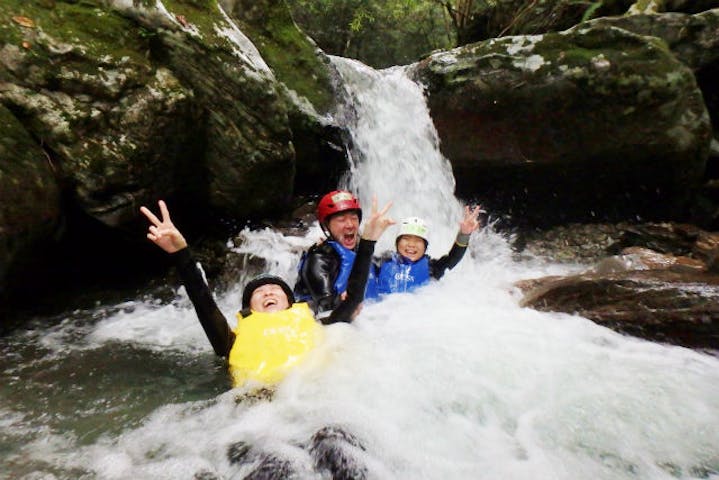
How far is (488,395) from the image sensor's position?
3225mm

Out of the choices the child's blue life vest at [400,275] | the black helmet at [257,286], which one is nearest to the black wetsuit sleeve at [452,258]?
the child's blue life vest at [400,275]

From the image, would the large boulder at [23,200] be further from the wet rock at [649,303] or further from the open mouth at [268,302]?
the wet rock at [649,303]

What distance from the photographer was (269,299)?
3859 millimetres

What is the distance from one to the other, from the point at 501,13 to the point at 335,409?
14.6 metres

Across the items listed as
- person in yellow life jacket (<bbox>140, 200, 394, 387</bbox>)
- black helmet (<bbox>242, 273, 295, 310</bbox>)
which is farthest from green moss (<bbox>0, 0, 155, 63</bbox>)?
black helmet (<bbox>242, 273, 295, 310</bbox>)

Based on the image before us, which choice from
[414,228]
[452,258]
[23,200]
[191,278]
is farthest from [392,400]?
[23,200]

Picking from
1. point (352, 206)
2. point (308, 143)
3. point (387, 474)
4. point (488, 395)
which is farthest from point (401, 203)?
point (387, 474)

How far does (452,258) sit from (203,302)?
136 inches

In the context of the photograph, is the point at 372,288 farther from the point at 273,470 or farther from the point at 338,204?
the point at 273,470

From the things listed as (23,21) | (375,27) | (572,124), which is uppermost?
(375,27)

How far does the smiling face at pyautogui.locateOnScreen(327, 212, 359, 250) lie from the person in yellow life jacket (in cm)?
133

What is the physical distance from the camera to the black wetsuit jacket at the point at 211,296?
3.35 metres

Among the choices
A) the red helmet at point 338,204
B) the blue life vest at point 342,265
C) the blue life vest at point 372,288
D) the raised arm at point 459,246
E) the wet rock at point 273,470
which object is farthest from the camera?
the raised arm at point 459,246

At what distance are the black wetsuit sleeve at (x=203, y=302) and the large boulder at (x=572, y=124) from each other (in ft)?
20.4
